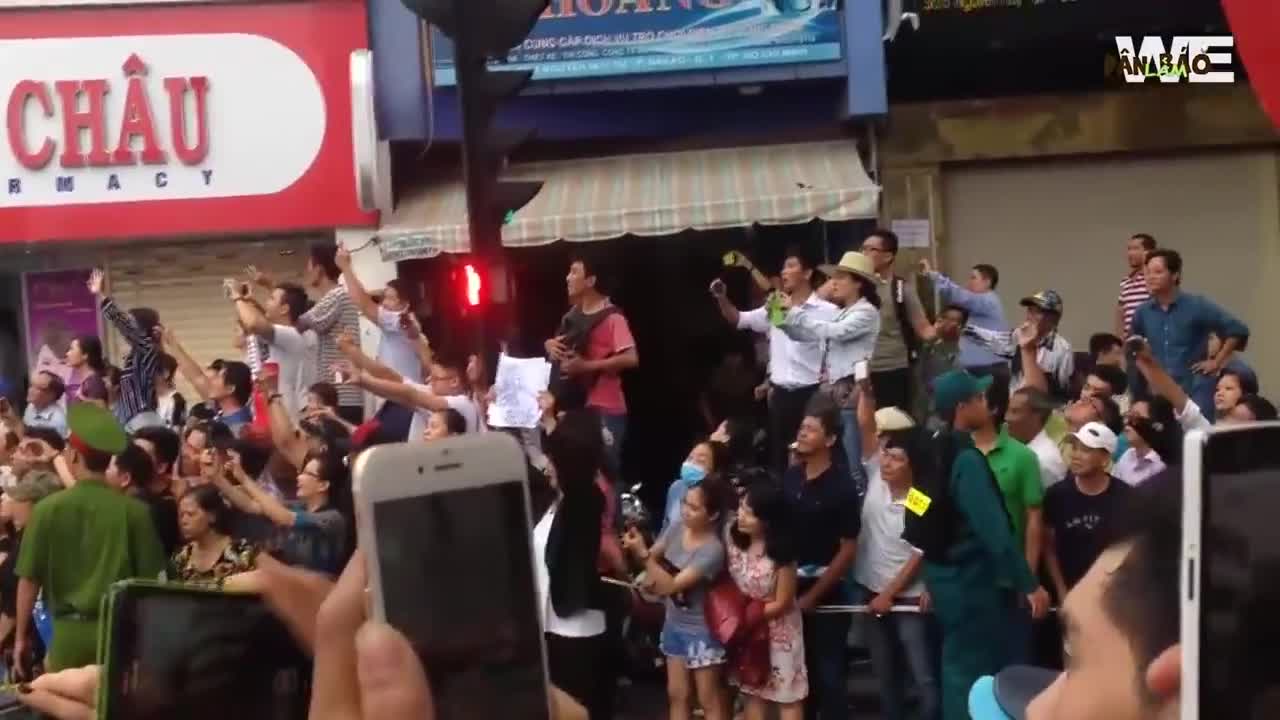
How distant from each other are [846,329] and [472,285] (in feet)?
14.7

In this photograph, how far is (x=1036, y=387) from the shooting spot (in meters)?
9.53

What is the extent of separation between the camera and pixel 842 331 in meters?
10.6

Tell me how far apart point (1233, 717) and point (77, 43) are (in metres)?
13.6

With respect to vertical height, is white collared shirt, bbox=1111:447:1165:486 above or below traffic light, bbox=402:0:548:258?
below

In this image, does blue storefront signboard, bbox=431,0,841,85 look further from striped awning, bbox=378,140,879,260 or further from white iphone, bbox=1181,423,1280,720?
white iphone, bbox=1181,423,1280,720

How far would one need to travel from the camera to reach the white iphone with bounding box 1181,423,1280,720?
2.46 m

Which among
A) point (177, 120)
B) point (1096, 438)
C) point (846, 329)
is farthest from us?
point (177, 120)

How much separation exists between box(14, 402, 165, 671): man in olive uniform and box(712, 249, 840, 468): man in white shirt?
427cm

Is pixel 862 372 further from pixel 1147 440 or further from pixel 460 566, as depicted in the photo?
pixel 460 566

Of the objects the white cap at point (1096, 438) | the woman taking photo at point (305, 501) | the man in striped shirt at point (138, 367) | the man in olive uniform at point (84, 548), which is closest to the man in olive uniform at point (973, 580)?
the white cap at point (1096, 438)

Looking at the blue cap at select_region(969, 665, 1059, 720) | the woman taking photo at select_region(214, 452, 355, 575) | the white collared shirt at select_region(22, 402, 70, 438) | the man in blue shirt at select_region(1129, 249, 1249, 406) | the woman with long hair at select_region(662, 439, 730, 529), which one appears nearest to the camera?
the blue cap at select_region(969, 665, 1059, 720)

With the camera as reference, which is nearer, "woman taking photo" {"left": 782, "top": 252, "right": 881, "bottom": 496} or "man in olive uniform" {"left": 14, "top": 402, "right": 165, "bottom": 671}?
"man in olive uniform" {"left": 14, "top": 402, "right": 165, "bottom": 671}

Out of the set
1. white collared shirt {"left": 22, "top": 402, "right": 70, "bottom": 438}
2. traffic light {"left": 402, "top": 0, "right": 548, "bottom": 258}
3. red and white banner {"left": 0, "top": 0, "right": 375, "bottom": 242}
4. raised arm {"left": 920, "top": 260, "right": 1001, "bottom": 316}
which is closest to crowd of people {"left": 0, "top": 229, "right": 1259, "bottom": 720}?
raised arm {"left": 920, "top": 260, "right": 1001, "bottom": 316}

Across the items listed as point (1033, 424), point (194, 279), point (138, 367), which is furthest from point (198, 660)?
point (194, 279)
